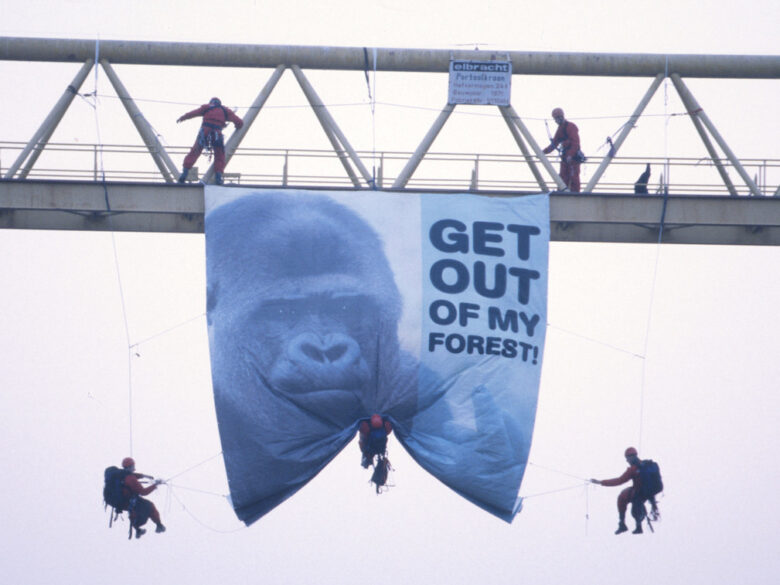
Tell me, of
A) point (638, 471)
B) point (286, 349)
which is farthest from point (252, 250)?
point (638, 471)

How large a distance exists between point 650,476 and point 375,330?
4390 mm

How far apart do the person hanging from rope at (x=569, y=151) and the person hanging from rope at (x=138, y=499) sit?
7.63m

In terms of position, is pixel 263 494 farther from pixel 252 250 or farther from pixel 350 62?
pixel 350 62

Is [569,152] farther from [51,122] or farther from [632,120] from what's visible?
[51,122]

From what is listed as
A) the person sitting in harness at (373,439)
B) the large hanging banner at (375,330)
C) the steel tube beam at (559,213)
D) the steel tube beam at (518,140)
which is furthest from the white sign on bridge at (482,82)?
the person sitting in harness at (373,439)

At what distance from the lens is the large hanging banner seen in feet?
99.1

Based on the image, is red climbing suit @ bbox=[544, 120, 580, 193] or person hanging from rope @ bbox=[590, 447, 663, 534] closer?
person hanging from rope @ bbox=[590, 447, 663, 534]

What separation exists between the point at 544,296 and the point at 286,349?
12.9 ft

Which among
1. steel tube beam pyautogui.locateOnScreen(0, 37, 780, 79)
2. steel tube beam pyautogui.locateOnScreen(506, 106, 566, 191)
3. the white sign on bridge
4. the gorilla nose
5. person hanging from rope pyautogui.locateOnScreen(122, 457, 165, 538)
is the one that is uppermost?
steel tube beam pyautogui.locateOnScreen(0, 37, 780, 79)

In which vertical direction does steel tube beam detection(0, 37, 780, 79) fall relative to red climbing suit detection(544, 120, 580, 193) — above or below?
above

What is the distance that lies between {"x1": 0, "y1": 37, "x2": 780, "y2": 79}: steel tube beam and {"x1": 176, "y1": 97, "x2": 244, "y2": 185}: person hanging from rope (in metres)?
0.79

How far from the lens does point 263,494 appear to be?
30.1m

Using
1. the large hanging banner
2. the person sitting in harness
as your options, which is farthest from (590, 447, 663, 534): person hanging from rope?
the person sitting in harness

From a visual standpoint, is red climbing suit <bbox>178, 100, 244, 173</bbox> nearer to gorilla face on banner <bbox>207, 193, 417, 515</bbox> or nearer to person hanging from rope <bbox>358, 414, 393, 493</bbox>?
gorilla face on banner <bbox>207, 193, 417, 515</bbox>
